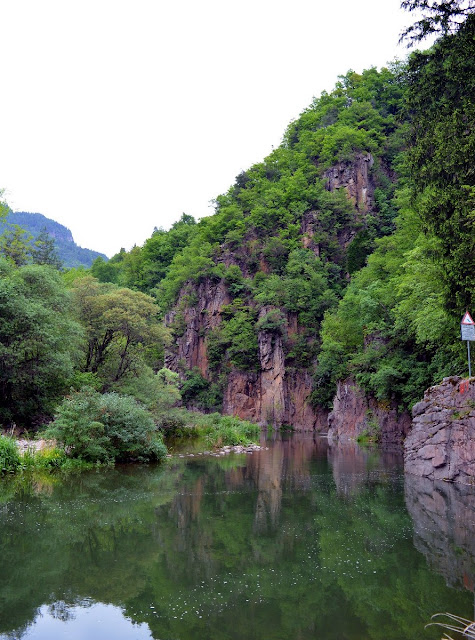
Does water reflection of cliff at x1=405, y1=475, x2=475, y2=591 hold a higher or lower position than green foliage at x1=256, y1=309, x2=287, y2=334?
lower

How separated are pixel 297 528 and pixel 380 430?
25.5 meters

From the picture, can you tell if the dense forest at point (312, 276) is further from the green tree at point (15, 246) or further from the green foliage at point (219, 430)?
the green foliage at point (219, 430)

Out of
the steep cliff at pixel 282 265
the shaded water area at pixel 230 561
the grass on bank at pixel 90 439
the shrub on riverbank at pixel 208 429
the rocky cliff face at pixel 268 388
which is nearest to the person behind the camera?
the shaded water area at pixel 230 561

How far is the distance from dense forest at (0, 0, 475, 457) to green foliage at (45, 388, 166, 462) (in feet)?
0.61

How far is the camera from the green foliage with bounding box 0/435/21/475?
50.2 ft

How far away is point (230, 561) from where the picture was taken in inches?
306

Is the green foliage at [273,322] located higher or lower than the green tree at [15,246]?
lower

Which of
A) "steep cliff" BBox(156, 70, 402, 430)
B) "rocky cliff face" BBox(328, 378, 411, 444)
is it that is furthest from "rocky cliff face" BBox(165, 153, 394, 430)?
"rocky cliff face" BBox(328, 378, 411, 444)

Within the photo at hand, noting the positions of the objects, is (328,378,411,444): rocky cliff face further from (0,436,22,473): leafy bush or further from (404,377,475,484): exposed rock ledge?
(0,436,22,473): leafy bush

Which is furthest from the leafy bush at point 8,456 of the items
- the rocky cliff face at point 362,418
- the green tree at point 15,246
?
the rocky cliff face at point 362,418

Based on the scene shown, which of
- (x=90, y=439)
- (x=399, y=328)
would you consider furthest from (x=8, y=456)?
(x=399, y=328)

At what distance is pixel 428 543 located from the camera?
8.80m

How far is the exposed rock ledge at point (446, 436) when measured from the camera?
15.8 metres

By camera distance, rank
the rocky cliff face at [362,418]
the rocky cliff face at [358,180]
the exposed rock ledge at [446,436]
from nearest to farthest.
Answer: the exposed rock ledge at [446,436] → the rocky cliff face at [362,418] → the rocky cliff face at [358,180]
